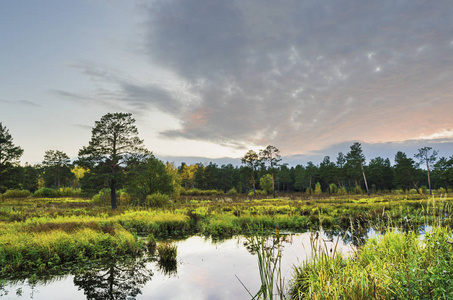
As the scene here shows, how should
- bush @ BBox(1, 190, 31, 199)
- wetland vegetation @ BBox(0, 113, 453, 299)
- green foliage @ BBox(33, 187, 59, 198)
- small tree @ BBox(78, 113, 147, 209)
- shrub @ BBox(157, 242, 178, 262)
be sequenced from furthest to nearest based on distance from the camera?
green foliage @ BBox(33, 187, 59, 198), bush @ BBox(1, 190, 31, 199), small tree @ BBox(78, 113, 147, 209), shrub @ BBox(157, 242, 178, 262), wetland vegetation @ BBox(0, 113, 453, 299)

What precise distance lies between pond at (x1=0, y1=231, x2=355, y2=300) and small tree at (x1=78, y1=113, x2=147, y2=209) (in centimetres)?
1817

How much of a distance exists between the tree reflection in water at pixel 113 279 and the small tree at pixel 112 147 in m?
17.8

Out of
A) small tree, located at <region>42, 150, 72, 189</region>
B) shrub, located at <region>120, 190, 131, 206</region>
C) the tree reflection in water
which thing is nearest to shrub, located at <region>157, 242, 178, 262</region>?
the tree reflection in water

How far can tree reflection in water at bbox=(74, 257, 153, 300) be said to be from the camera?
22.5 ft

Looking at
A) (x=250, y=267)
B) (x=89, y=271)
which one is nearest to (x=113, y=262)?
(x=89, y=271)

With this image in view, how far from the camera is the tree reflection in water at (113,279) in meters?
6.86

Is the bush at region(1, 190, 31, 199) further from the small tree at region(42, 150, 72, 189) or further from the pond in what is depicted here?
the pond

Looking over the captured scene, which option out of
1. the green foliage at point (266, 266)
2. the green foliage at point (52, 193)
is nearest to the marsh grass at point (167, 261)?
the green foliage at point (266, 266)

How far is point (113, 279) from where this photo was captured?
25.4ft

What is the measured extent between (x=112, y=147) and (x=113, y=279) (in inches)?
863

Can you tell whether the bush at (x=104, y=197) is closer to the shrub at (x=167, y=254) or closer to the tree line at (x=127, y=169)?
the tree line at (x=127, y=169)

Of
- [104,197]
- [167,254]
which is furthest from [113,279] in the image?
[104,197]

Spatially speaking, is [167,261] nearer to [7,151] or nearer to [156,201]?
[156,201]

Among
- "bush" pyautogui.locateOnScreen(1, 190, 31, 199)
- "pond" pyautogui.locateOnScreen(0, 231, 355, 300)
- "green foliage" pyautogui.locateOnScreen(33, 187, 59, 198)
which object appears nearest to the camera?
"pond" pyautogui.locateOnScreen(0, 231, 355, 300)
